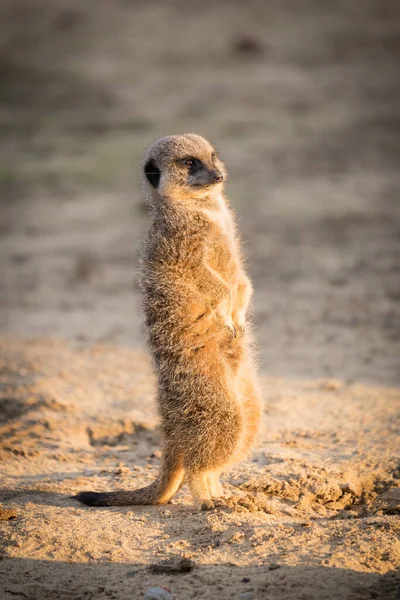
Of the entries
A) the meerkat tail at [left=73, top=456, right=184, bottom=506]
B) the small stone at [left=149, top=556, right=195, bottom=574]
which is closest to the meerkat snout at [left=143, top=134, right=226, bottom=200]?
the meerkat tail at [left=73, top=456, right=184, bottom=506]

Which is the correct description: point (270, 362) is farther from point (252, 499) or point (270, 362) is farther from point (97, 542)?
point (97, 542)

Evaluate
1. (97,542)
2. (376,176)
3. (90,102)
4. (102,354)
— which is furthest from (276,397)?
(90,102)

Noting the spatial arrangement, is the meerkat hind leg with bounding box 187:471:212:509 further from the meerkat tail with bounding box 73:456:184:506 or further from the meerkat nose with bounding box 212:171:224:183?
the meerkat nose with bounding box 212:171:224:183

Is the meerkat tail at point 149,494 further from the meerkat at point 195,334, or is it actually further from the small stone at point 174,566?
the small stone at point 174,566

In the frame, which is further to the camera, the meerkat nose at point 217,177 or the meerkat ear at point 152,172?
the meerkat ear at point 152,172

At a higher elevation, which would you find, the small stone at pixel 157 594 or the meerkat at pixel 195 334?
the meerkat at pixel 195 334

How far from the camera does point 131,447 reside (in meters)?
5.70

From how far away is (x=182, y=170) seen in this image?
4.65 metres

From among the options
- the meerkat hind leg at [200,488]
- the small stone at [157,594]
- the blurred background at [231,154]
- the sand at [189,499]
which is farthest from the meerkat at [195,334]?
the small stone at [157,594]

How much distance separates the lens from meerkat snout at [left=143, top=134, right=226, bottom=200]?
15.0 ft

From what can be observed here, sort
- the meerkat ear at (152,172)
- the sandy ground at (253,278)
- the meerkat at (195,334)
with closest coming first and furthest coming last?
the sandy ground at (253,278)
the meerkat at (195,334)
the meerkat ear at (152,172)

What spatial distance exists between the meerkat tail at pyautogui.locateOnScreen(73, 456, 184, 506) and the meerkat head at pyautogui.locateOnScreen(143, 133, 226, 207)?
1.52 m

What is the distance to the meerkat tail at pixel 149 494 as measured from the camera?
14.7ft

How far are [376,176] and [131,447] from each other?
8.58 metres
